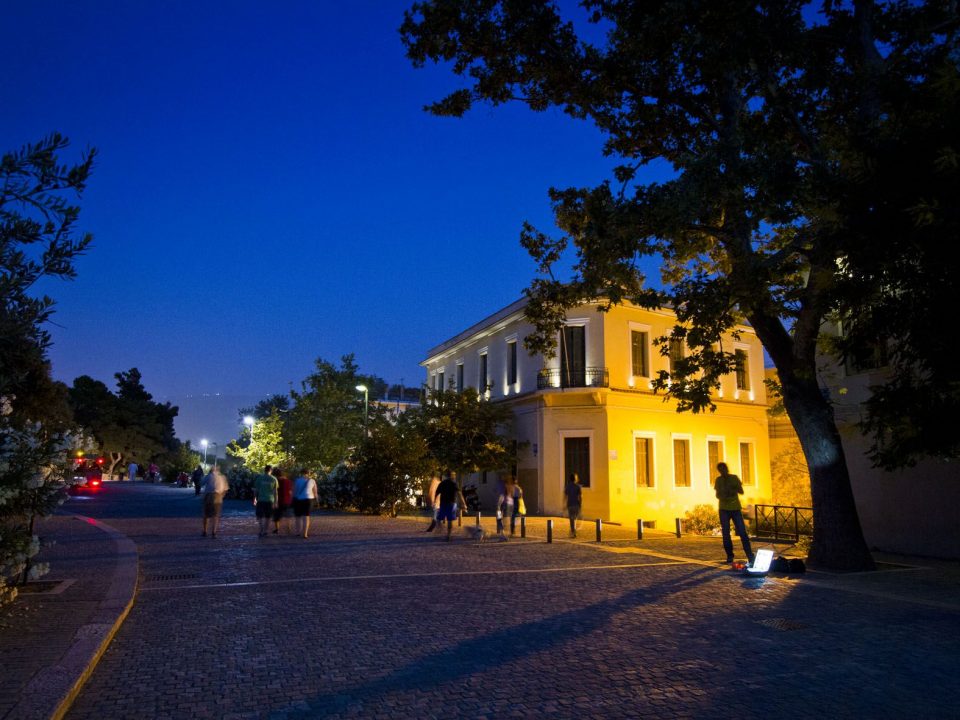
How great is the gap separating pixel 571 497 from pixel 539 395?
8.26 meters

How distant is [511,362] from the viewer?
30.0 m

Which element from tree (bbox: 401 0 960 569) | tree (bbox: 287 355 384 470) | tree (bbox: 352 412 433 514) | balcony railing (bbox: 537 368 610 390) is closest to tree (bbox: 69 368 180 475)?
tree (bbox: 287 355 384 470)

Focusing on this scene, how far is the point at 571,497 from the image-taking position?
18.5 m

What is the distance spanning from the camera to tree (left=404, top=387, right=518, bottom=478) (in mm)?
26641

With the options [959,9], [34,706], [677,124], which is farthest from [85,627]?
[959,9]

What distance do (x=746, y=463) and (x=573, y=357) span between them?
9.72 meters

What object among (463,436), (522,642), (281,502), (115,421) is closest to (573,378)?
(463,436)

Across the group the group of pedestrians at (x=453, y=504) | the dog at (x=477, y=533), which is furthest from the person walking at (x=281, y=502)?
the dog at (x=477, y=533)

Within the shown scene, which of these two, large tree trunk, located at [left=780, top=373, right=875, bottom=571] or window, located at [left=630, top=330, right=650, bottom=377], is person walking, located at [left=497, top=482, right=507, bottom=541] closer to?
large tree trunk, located at [left=780, top=373, right=875, bottom=571]

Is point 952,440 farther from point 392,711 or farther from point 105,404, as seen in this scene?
point 105,404

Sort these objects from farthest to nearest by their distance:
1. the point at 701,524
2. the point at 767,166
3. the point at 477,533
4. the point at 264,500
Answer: the point at 701,524 → the point at 264,500 → the point at 477,533 → the point at 767,166

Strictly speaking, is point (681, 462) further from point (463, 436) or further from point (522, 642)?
point (522, 642)

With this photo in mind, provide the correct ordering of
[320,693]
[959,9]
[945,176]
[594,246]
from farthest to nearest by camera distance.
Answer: [594,246] < [959,9] < [945,176] < [320,693]

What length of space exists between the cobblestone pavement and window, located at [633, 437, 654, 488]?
43.9ft
